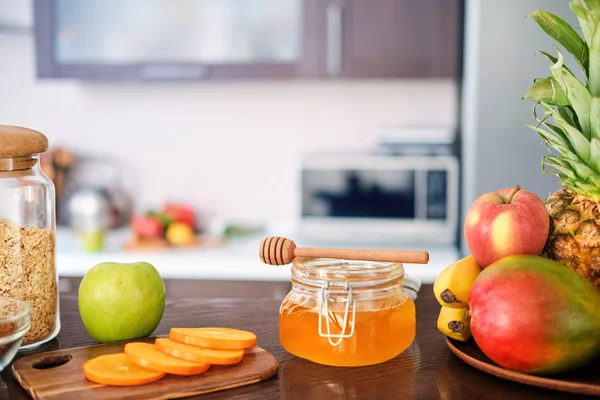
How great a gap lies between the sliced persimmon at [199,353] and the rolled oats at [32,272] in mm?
212

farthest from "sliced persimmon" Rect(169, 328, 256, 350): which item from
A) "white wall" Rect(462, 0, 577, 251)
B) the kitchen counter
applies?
"white wall" Rect(462, 0, 577, 251)

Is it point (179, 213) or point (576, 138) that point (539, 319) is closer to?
point (576, 138)

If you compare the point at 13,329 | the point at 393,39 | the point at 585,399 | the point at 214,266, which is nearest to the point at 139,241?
the point at 214,266

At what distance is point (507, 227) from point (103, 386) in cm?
55

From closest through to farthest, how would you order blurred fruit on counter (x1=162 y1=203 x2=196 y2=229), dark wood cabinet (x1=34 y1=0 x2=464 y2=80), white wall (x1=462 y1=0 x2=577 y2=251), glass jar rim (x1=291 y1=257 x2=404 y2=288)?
glass jar rim (x1=291 y1=257 x2=404 y2=288)
white wall (x1=462 y1=0 x2=577 y2=251)
dark wood cabinet (x1=34 y1=0 x2=464 y2=80)
blurred fruit on counter (x1=162 y1=203 x2=196 y2=229)

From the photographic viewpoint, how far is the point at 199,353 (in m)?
0.87

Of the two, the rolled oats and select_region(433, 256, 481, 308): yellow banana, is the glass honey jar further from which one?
the rolled oats

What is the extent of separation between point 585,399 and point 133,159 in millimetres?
2653

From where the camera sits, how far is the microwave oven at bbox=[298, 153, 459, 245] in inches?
104

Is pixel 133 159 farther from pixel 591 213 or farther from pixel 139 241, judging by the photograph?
pixel 591 213

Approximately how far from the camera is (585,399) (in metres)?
0.80

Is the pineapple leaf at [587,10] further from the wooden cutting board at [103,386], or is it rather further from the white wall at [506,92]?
the white wall at [506,92]

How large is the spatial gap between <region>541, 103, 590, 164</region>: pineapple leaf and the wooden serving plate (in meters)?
0.29

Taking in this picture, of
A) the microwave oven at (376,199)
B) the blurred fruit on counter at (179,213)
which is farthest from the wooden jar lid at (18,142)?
the blurred fruit on counter at (179,213)
